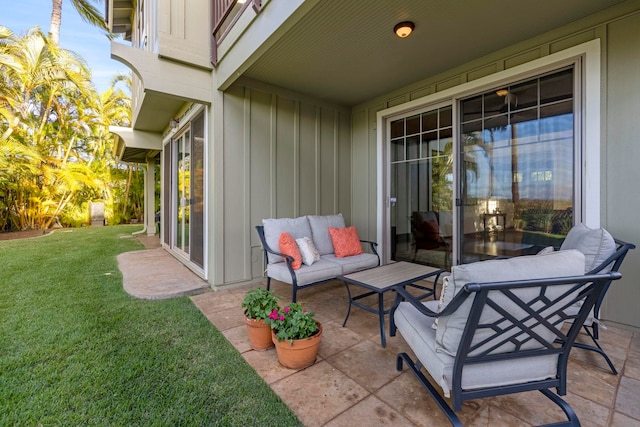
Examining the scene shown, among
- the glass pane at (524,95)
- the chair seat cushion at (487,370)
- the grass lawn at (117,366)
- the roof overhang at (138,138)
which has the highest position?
the roof overhang at (138,138)

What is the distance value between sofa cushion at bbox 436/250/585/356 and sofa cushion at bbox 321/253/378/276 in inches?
81.9

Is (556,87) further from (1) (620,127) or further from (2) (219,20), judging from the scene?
(2) (219,20)

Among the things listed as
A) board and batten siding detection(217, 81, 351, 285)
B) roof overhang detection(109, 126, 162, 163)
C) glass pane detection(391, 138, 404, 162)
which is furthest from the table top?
roof overhang detection(109, 126, 162, 163)

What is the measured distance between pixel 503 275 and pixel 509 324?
240mm

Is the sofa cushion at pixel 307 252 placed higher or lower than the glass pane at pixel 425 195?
lower

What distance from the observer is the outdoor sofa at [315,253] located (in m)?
3.13

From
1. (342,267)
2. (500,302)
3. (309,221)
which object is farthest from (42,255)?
(500,302)

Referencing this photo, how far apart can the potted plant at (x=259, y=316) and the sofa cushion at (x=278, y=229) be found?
1.20 meters

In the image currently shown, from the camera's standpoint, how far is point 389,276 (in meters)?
2.73

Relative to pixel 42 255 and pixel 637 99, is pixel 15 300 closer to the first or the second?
pixel 42 255

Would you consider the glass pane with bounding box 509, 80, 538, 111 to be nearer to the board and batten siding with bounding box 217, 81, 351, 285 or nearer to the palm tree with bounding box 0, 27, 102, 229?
the board and batten siding with bounding box 217, 81, 351, 285

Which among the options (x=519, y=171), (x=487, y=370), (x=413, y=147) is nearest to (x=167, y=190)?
(x=413, y=147)

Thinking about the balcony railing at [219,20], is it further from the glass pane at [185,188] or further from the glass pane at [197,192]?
the glass pane at [185,188]

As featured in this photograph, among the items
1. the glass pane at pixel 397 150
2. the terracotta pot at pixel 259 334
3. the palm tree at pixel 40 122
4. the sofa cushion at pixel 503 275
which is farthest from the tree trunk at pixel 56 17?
the sofa cushion at pixel 503 275
